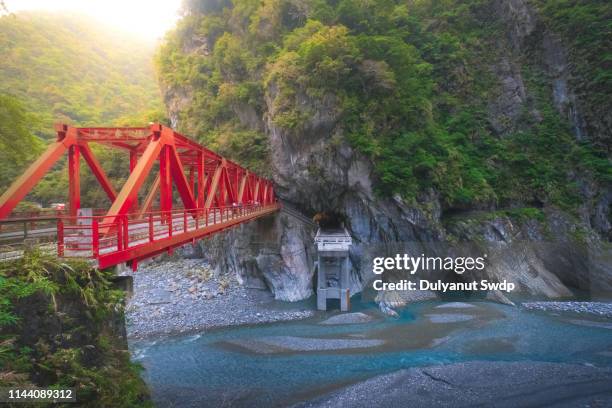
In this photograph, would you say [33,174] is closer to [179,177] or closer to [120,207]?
[120,207]

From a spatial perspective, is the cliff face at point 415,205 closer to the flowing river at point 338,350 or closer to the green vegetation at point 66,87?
the flowing river at point 338,350

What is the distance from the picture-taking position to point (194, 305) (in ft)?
57.3

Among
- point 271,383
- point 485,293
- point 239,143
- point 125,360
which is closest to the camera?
point 125,360

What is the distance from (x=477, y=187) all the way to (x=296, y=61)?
52.0ft

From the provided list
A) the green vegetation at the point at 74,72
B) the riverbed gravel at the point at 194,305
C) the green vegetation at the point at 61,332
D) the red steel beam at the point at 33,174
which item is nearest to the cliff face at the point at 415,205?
the riverbed gravel at the point at 194,305

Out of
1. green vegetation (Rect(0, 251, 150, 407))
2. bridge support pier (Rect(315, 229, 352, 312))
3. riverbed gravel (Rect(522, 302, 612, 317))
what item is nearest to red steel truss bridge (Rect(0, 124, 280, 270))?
green vegetation (Rect(0, 251, 150, 407))

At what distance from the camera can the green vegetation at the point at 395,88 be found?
18672mm

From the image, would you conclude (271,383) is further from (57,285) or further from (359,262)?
(359,262)

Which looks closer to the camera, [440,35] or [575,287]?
[575,287]

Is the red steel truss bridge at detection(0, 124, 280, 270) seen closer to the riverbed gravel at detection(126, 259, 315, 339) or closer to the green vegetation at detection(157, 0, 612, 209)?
the riverbed gravel at detection(126, 259, 315, 339)

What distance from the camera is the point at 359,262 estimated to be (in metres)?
20.5

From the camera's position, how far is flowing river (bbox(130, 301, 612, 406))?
9.81 metres

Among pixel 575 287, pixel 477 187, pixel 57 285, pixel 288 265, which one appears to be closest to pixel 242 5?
pixel 288 265

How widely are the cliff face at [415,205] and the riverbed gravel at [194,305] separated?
1.58 m
